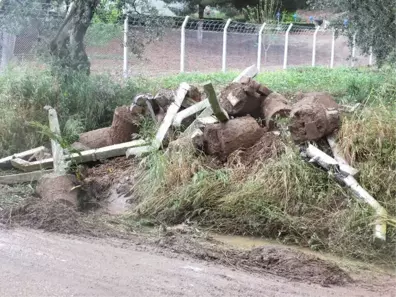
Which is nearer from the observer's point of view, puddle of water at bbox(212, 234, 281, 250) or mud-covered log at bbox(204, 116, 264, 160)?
puddle of water at bbox(212, 234, 281, 250)

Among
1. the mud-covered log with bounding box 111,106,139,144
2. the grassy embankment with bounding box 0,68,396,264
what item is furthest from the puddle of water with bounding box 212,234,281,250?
the mud-covered log with bounding box 111,106,139,144

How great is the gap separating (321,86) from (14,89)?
6.58m

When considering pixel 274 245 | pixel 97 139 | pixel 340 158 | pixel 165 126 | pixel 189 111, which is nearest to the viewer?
pixel 274 245

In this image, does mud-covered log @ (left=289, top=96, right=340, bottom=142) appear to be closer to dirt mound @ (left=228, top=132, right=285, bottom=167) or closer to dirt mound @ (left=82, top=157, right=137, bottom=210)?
dirt mound @ (left=228, top=132, right=285, bottom=167)

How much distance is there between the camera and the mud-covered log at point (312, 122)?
25.1ft

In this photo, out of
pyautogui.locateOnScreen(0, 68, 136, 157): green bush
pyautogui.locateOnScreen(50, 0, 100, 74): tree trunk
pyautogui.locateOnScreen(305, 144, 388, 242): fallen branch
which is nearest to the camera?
pyautogui.locateOnScreen(305, 144, 388, 242): fallen branch

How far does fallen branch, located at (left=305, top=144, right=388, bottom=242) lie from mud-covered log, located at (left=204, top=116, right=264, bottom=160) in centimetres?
100

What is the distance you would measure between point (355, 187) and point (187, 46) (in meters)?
13.5

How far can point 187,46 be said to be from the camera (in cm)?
1972

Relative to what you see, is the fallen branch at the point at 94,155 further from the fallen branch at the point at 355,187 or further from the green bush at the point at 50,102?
the fallen branch at the point at 355,187

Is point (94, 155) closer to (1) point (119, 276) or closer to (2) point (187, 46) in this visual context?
(1) point (119, 276)

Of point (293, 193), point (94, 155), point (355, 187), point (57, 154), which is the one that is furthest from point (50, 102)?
point (355, 187)

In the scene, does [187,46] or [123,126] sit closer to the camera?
[123,126]

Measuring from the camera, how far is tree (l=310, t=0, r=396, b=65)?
958 cm
